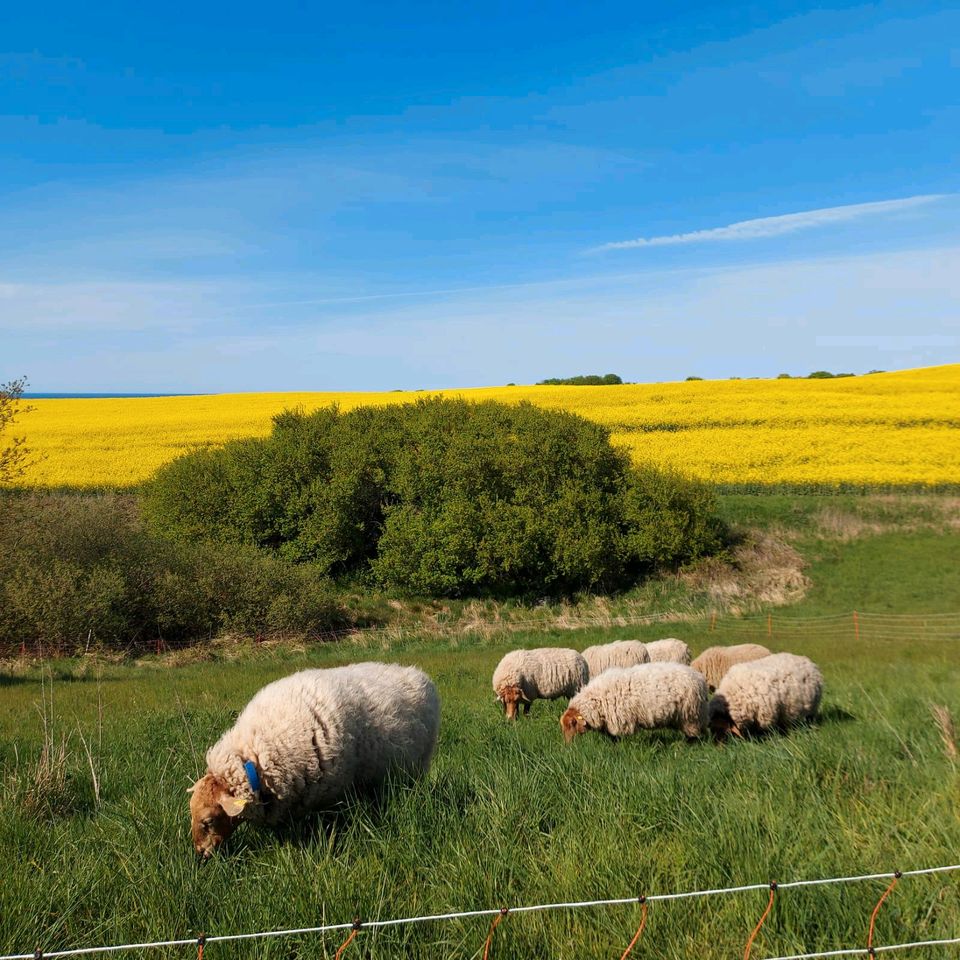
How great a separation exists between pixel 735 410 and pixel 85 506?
116 ft

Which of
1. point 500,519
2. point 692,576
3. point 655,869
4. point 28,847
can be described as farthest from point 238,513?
point 655,869

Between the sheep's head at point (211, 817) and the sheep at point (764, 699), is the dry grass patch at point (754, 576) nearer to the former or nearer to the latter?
the sheep at point (764, 699)

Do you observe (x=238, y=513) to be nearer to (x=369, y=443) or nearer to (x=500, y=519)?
(x=369, y=443)

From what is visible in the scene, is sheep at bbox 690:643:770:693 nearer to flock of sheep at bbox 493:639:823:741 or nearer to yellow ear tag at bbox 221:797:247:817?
flock of sheep at bbox 493:639:823:741

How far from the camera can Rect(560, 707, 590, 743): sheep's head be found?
927 cm

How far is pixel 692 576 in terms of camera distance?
1172 inches

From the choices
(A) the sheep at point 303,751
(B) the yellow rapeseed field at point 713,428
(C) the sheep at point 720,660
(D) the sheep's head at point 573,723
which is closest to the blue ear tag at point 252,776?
→ (A) the sheep at point 303,751

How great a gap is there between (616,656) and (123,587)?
1571 centimetres

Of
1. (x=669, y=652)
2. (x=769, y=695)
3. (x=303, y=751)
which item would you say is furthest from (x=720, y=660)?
(x=303, y=751)

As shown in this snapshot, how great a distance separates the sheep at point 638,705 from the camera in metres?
9.42

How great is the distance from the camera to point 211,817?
17.0 ft

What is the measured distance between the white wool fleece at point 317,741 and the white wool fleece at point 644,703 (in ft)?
11.3

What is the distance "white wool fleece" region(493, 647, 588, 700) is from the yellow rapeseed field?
1031 inches

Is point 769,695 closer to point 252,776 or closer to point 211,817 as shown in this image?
point 252,776
